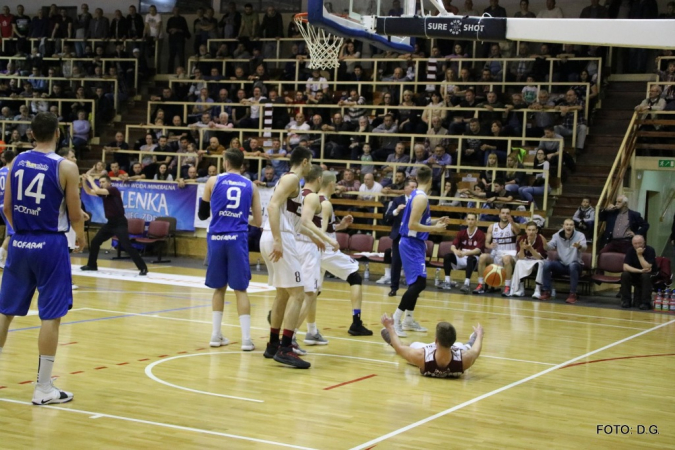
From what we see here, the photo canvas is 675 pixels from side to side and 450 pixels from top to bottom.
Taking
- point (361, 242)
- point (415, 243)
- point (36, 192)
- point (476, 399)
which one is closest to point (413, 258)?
point (415, 243)

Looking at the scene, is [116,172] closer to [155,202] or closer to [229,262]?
[155,202]

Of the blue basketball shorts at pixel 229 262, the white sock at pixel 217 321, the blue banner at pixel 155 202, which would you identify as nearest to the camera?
the blue basketball shorts at pixel 229 262

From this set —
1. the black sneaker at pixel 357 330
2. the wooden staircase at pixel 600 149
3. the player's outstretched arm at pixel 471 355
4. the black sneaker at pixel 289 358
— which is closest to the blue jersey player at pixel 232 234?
the black sneaker at pixel 289 358

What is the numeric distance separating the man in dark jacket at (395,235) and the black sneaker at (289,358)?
18.6ft

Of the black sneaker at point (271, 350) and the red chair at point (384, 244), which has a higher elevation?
the red chair at point (384, 244)

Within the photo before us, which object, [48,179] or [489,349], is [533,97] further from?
[48,179]

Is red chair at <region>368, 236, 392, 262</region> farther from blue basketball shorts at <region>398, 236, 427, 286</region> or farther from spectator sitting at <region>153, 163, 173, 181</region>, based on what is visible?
blue basketball shorts at <region>398, 236, 427, 286</region>

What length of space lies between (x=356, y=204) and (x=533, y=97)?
4.64 meters

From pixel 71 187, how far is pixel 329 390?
102 inches

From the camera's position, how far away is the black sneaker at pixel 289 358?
776cm

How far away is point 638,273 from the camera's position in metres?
14.3

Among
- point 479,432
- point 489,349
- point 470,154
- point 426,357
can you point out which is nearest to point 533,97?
point 470,154

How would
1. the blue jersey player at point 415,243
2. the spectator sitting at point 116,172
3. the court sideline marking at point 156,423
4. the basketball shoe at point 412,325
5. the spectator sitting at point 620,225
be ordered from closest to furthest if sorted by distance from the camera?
the court sideline marking at point 156,423, the blue jersey player at point 415,243, the basketball shoe at point 412,325, the spectator sitting at point 620,225, the spectator sitting at point 116,172

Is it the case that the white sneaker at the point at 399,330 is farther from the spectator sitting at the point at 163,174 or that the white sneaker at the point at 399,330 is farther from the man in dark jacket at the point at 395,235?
the spectator sitting at the point at 163,174
